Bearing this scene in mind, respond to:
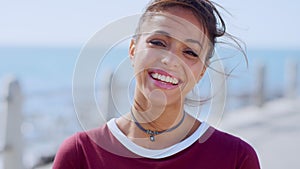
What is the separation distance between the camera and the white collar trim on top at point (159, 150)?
47.2 inches

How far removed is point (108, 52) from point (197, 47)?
20 centimetres

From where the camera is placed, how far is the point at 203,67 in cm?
123

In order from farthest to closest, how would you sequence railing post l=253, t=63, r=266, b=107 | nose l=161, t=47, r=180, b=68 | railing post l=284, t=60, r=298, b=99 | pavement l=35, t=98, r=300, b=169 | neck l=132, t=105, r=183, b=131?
railing post l=284, t=60, r=298, b=99 → railing post l=253, t=63, r=266, b=107 → pavement l=35, t=98, r=300, b=169 → neck l=132, t=105, r=183, b=131 → nose l=161, t=47, r=180, b=68

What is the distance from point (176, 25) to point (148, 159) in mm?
306

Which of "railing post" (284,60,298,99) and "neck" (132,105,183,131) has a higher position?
"neck" (132,105,183,131)

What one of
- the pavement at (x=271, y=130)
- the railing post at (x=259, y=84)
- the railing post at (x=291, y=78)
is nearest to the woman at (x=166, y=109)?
the pavement at (x=271, y=130)

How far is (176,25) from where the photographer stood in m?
1.17

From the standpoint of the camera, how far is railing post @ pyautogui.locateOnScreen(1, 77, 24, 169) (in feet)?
13.4

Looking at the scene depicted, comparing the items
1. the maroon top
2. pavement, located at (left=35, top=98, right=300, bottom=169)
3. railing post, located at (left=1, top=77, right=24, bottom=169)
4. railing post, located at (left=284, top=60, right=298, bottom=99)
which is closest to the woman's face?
the maroon top

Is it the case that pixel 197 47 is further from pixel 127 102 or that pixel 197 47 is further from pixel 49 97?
pixel 49 97

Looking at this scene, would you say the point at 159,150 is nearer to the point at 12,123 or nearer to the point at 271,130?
the point at 12,123

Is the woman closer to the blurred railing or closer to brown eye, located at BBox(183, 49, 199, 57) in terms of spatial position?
brown eye, located at BBox(183, 49, 199, 57)

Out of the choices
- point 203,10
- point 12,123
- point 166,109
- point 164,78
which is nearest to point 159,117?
point 166,109

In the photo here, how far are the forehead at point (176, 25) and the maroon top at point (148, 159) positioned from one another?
23 cm
